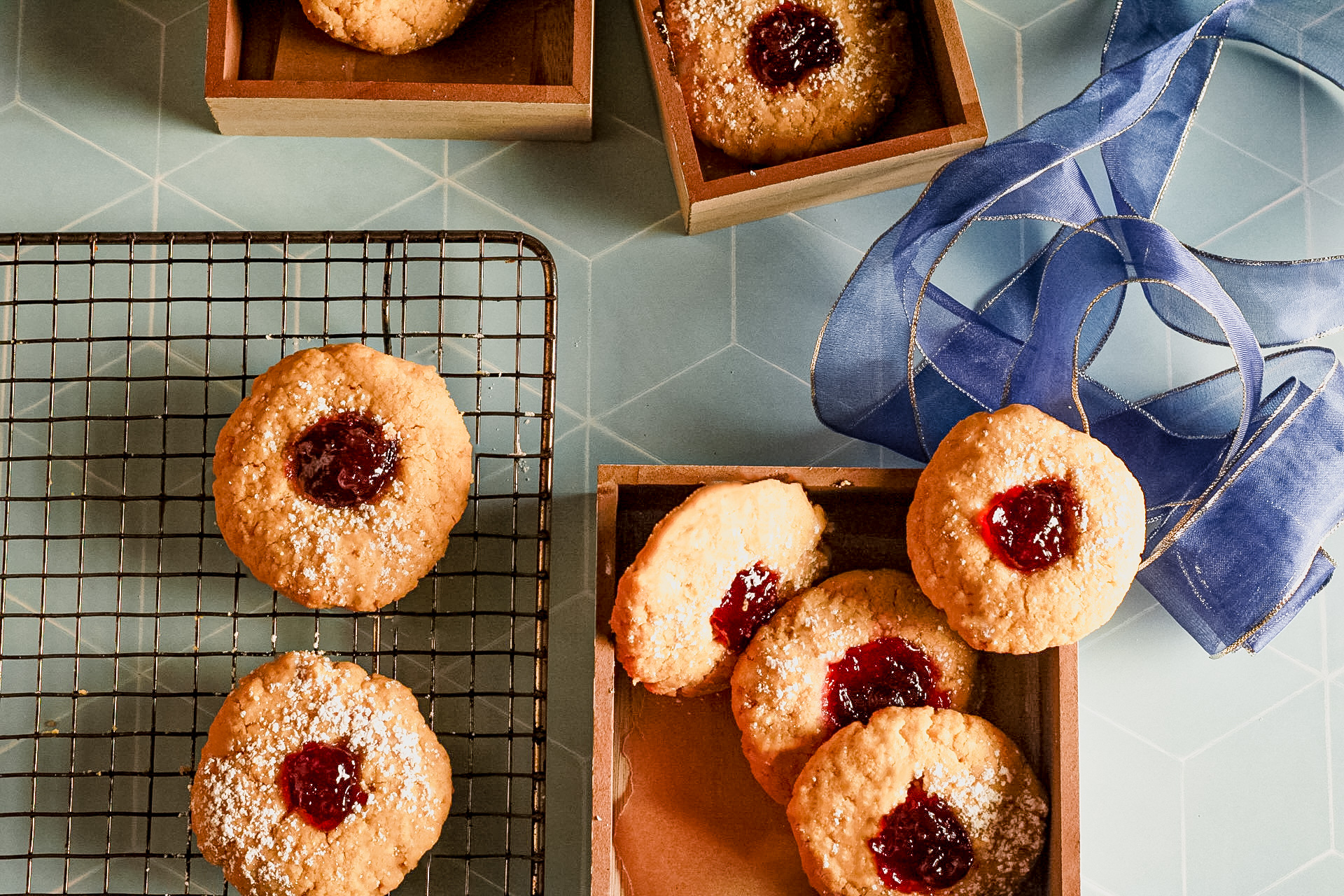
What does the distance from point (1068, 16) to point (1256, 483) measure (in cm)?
97

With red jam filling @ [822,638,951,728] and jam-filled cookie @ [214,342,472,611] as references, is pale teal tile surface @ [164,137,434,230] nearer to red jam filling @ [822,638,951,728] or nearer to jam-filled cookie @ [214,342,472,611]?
jam-filled cookie @ [214,342,472,611]

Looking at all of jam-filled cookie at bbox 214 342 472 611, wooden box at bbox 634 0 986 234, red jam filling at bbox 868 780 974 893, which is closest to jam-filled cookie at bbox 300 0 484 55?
wooden box at bbox 634 0 986 234

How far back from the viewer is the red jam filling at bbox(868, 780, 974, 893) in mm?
1475

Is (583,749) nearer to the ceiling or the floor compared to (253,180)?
nearer to the floor

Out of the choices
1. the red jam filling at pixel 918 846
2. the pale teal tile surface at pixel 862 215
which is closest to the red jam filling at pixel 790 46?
the pale teal tile surface at pixel 862 215

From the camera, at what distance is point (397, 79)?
6.23 feet

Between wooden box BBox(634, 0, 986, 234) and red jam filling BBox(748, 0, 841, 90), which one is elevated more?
red jam filling BBox(748, 0, 841, 90)

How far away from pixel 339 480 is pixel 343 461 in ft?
0.10

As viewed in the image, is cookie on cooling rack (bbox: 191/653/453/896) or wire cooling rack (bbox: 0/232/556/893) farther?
wire cooling rack (bbox: 0/232/556/893)

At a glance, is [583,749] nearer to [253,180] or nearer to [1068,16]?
[253,180]

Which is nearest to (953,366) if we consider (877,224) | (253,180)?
(877,224)

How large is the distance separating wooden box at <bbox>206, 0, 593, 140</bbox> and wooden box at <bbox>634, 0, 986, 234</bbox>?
0.16 m

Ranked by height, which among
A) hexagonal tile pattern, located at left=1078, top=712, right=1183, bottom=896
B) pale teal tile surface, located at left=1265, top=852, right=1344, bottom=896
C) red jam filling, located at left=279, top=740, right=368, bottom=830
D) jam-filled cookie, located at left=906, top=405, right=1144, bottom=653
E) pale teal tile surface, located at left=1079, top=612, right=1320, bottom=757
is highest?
jam-filled cookie, located at left=906, top=405, right=1144, bottom=653

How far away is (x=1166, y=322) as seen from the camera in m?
1.79
